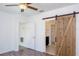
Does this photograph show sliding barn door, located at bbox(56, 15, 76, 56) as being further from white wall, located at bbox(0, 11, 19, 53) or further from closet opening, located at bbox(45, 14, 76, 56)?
white wall, located at bbox(0, 11, 19, 53)

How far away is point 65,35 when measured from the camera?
303 cm

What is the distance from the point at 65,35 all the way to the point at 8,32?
2.38 m

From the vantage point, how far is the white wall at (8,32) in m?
3.76

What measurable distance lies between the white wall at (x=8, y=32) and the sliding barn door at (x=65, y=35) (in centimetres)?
199

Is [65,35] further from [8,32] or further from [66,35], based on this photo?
[8,32]

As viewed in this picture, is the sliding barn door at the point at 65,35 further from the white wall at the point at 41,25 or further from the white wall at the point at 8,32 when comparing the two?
the white wall at the point at 8,32

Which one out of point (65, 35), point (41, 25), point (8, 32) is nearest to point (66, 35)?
point (65, 35)

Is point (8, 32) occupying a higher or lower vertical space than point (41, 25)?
lower

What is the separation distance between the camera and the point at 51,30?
433cm

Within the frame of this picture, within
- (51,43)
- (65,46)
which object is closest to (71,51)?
(65,46)

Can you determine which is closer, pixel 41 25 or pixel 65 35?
pixel 65 35

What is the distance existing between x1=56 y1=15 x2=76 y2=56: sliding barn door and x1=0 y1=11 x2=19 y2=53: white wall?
1990mm

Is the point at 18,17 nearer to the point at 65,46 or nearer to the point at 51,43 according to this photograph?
the point at 51,43

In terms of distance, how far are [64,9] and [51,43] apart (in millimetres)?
1928
